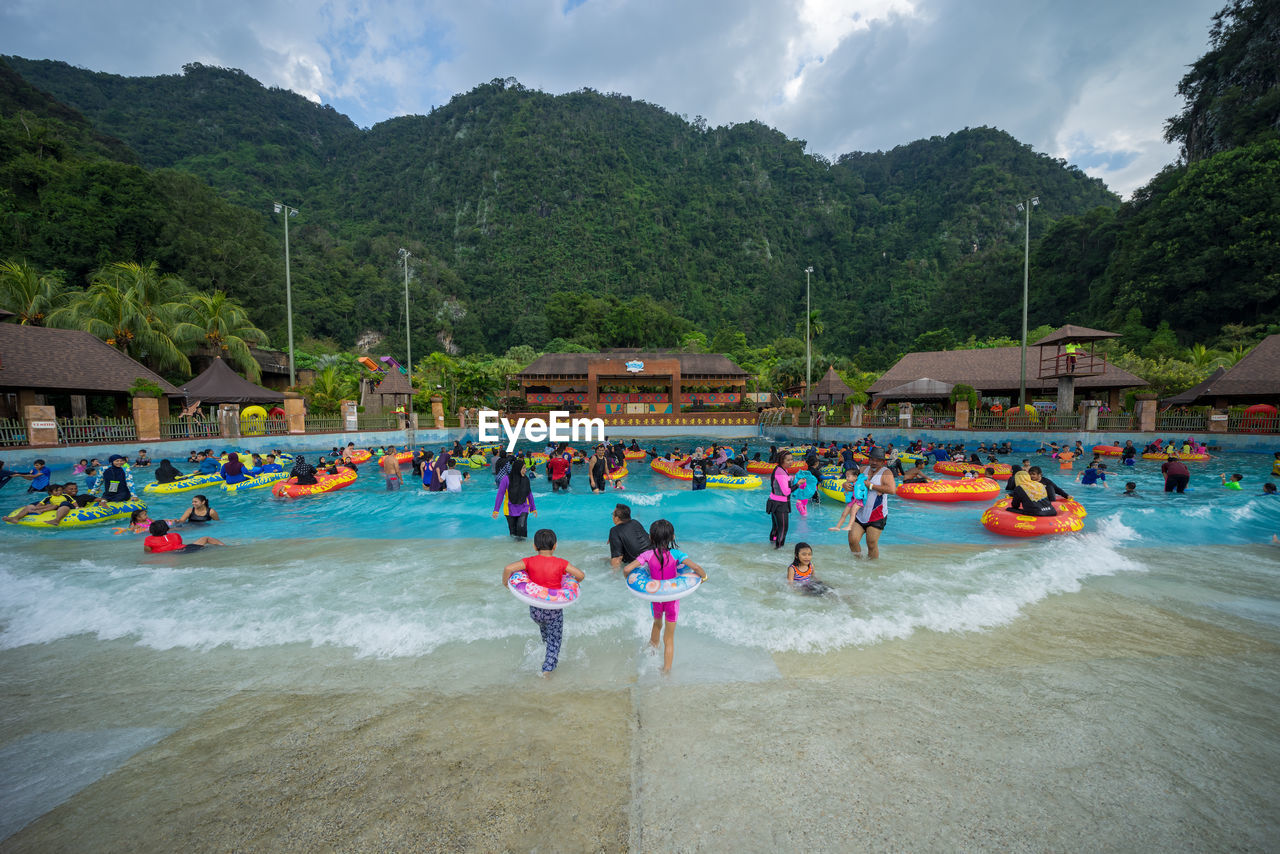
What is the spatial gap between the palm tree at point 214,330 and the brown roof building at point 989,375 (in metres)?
43.0

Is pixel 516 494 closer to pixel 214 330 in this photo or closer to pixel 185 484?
pixel 185 484

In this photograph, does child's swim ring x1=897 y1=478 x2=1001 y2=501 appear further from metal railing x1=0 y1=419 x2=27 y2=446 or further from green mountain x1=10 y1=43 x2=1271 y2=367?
green mountain x1=10 y1=43 x2=1271 y2=367

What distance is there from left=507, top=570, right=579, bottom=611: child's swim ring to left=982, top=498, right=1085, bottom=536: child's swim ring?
9.96m

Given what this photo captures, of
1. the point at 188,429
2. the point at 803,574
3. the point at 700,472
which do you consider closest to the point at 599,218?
the point at 188,429

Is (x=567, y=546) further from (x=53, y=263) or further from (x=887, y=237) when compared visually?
(x=887, y=237)

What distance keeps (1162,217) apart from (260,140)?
5434 inches

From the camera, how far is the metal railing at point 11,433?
19280mm

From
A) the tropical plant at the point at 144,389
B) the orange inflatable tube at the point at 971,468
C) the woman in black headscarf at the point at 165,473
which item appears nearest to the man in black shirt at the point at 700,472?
the orange inflatable tube at the point at 971,468

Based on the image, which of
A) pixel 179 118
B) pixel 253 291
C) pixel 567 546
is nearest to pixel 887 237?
pixel 253 291

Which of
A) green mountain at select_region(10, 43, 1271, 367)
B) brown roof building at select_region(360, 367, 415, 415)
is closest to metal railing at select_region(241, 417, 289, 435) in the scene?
brown roof building at select_region(360, 367, 415, 415)

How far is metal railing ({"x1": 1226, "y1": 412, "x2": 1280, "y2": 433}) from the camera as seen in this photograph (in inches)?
913

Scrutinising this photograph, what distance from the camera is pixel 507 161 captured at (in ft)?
349

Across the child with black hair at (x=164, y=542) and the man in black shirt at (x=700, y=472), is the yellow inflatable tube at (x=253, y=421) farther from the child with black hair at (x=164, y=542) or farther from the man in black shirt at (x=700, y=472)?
the man in black shirt at (x=700, y=472)

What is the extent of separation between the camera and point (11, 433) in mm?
19750
